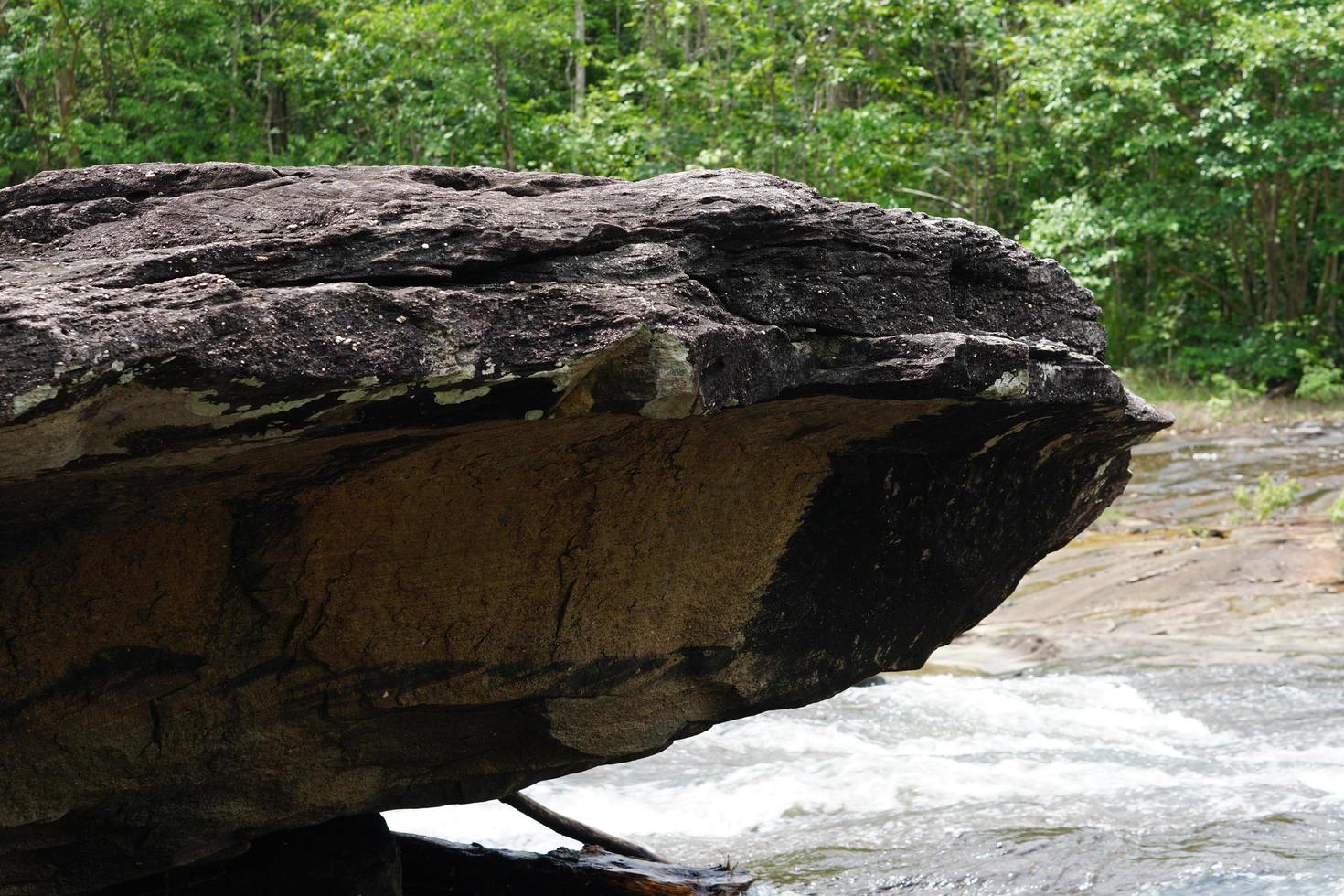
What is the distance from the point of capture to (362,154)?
17.6 meters

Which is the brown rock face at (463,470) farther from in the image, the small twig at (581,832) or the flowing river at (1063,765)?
the flowing river at (1063,765)

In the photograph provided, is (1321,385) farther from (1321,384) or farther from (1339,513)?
(1339,513)

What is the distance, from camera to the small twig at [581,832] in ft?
15.1

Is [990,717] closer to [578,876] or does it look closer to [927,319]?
[578,876]

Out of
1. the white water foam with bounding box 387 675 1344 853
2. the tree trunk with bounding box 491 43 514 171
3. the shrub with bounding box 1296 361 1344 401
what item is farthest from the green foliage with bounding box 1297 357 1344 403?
the white water foam with bounding box 387 675 1344 853

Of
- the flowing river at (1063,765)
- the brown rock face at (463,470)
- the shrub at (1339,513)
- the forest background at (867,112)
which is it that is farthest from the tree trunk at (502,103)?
the brown rock face at (463,470)

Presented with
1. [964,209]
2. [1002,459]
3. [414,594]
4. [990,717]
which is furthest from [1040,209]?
[414,594]

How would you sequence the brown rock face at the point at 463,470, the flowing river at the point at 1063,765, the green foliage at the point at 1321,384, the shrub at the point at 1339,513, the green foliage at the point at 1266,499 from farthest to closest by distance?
the green foliage at the point at 1321,384, the green foliage at the point at 1266,499, the shrub at the point at 1339,513, the flowing river at the point at 1063,765, the brown rock face at the point at 463,470

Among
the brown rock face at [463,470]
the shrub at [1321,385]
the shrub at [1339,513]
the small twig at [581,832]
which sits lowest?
the shrub at [1321,385]

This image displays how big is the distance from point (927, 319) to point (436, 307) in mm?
1318

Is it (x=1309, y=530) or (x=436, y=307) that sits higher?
(x=436, y=307)

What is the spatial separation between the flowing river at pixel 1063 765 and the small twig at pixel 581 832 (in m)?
0.44


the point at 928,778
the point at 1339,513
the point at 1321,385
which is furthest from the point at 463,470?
the point at 1321,385

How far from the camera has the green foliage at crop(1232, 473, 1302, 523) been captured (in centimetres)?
1252
